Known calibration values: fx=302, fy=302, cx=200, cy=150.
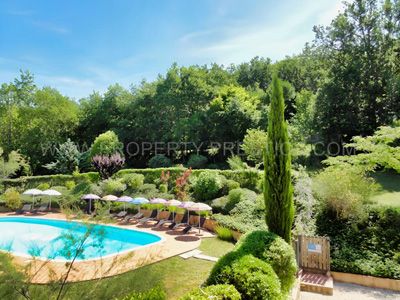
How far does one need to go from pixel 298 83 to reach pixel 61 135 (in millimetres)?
33703

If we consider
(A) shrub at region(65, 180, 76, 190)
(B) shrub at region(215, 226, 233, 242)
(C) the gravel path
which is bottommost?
(C) the gravel path

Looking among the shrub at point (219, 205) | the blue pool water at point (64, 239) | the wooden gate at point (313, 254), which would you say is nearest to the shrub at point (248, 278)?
the blue pool water at point (64, 239)

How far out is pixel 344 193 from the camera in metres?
12.1

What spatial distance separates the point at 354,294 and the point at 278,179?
4215 millimetres

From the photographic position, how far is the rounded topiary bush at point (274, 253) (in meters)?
6.88

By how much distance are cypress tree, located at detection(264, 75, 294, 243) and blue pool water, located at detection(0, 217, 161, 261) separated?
433 centimetres

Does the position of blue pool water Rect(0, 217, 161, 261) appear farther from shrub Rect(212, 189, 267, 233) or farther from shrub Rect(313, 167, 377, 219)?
shrub Rect(313, 167, 377, 219)

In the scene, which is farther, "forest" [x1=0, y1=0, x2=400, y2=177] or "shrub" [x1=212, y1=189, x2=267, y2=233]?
"forest" [x1=0, y1=0, x2=400, y2=177]

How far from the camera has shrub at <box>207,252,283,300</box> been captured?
5273 mm

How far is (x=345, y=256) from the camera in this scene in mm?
10695

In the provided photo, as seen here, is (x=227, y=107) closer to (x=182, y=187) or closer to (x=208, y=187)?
(x=182, y=187)

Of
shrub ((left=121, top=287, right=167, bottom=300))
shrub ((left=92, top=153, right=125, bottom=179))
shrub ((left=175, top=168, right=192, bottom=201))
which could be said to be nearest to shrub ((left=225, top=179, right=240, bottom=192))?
shrub ((left=175, top=168, right=192, bottom=201))

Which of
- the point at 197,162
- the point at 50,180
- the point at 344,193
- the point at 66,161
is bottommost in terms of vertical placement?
the point at 50,180

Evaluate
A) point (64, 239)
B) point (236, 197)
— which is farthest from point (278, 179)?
point (236, 197)
